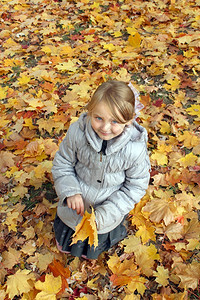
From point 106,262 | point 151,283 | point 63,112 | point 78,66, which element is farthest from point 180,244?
point 78,66

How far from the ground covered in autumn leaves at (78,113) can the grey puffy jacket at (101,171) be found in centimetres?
46

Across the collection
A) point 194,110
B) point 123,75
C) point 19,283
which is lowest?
point 19,283

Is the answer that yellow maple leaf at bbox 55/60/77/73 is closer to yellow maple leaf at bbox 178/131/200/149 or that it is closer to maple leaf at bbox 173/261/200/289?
yellow maple leaf at bbox 178/131/200/149

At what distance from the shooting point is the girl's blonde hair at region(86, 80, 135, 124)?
5.03ft

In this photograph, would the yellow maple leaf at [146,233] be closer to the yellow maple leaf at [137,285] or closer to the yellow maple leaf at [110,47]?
the yellow maple leaf at [137,285]

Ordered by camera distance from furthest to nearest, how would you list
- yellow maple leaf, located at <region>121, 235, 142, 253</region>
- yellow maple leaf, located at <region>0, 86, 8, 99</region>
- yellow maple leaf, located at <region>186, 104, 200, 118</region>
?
yellow maple leaf, located at <region>0, 86, 8, 99</region>
yellow maple leaf, located at <region>186, 104, 200, 118</region>
yellow maple leaf, located at <region>121, 235, 142, 253</region>

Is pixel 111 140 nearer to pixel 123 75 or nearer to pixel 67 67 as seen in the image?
pixel 123 75

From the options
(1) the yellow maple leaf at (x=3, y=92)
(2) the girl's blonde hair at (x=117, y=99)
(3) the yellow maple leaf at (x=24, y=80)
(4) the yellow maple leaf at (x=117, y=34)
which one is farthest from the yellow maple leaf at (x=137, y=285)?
(4) the yellow maple leaf at (x=117, y=34)

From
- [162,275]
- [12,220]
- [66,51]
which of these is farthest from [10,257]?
[66,51]

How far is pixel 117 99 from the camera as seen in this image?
1.53 m

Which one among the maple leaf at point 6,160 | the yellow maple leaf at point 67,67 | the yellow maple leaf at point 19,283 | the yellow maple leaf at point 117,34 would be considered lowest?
the yellow maple leaf at point 19,283

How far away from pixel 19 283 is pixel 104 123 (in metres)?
1.47

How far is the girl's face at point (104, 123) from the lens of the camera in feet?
5.13

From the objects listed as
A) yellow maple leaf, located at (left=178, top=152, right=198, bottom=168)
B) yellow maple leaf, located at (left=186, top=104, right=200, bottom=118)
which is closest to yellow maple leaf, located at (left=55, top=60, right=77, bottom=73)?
yellow maple leaf, located at (left=186, top=104, right=200, bottom=118)
